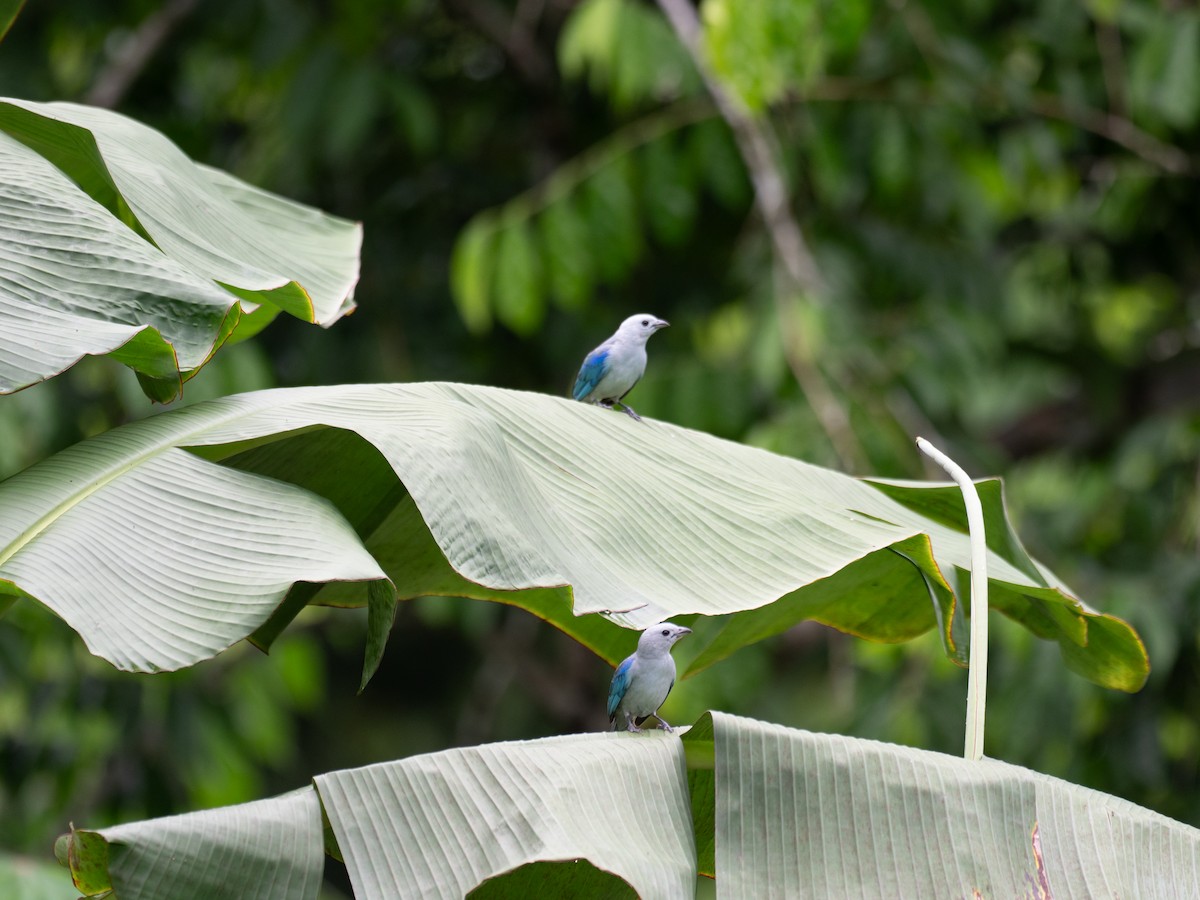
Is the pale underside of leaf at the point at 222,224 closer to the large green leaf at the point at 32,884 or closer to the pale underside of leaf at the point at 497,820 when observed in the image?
the pale underside of leaf at the point at 497,820

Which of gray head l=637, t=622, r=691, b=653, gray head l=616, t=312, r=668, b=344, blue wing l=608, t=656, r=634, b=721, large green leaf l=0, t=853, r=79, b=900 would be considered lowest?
large green leaf l=0, t=853, r=79, b=900

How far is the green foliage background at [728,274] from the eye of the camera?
4.51 meters

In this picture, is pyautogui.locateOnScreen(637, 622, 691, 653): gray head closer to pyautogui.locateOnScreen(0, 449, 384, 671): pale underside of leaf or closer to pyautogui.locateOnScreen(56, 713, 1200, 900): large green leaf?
pyautogui.locateOnScreen(56, 713, 1200, 900): large green leaf

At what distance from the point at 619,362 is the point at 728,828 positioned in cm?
104

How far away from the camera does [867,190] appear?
230 inches

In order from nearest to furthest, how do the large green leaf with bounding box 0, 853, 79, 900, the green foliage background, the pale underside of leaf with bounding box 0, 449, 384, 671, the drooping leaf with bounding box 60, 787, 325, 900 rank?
the drooping leaf with bounding box 60, 787, 325, 900, the pale underside of leaf with bounding box 0, 449, 384, 671, the large green leaf with bounding box 0, 853, 79, 900, the green foliage background

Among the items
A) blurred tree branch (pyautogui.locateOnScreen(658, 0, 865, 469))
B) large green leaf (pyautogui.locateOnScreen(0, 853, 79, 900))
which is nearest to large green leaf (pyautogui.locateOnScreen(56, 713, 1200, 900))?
large green leaf (pyautogui.locateOnScreen(0, 853, 79, 900))

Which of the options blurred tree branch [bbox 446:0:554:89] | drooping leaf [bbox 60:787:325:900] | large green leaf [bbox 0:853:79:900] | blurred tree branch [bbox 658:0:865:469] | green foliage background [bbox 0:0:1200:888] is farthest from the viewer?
blurred tree branch [bbox 446:0:554:89]

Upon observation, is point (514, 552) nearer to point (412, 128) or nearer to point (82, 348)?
point (82, 348)

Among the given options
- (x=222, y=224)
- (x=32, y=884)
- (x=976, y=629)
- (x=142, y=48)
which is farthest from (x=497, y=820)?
(x=142, y=48)

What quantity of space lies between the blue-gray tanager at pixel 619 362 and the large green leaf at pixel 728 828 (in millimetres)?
884

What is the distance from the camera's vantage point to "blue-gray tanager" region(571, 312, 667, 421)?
2268 mm

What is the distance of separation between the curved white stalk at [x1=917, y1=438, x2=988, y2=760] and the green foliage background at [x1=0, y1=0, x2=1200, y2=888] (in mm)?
2056

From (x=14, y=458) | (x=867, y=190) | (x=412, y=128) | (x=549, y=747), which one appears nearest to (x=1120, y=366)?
(x=867, y=190)
